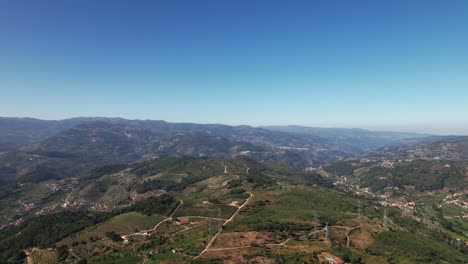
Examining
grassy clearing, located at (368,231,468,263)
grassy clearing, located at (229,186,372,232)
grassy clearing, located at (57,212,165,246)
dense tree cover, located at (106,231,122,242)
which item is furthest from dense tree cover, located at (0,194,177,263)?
grassy clearing, located at (368,231,468,263)

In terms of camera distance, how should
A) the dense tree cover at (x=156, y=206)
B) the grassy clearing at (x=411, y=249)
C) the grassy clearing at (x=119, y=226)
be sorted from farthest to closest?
the dense tree cover at (x=156, y=206)
the grassy clearing at (x=119, y=226)
the grassy clearing at (x=411, y=249)

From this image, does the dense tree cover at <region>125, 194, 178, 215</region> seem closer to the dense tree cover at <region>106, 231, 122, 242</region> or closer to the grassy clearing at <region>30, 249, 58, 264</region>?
the dense tree cover at <region>106, 231, 122, 242</region>

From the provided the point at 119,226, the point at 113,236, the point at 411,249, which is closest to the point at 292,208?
the point at 411,249

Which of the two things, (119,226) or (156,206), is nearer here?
(119,226)

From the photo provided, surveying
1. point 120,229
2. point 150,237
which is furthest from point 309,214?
point 120,229

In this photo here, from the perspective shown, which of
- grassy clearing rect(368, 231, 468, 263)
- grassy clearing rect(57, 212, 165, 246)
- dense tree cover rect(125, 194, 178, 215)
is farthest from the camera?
dense tree cover rect(125, 194, 178, 215)

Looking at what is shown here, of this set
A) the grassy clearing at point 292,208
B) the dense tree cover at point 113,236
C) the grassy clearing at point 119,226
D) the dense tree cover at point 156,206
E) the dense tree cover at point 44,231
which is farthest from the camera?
the dense tree cover at point 156,206

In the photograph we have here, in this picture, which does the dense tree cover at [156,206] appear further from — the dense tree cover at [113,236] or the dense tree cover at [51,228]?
the dense tree cover at [113,236]

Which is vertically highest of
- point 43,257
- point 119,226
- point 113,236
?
point 113,236

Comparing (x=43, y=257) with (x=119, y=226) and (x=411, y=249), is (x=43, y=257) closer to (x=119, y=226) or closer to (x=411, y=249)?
(x=119, y=226)

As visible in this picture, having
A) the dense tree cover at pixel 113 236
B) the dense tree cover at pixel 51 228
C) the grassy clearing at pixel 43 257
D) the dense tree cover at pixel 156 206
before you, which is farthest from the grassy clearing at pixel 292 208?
the grassy clearing at pixel 43 257

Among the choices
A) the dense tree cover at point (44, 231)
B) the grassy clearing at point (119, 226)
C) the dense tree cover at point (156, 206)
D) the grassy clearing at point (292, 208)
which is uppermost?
the grassy clearing at point (292, 208)
